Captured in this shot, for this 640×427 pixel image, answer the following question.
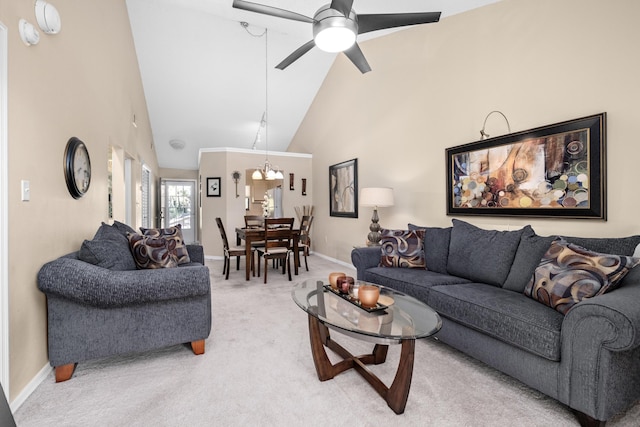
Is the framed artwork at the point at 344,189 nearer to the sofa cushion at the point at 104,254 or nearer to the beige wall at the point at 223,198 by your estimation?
the beige wall at the point at 223,198

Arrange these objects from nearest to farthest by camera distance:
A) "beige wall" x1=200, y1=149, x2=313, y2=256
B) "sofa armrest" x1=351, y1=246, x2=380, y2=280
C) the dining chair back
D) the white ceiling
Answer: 1. "sofa armrest" x1=351, y1=246, x2=380, y2=280
2. the white ceiling
3. the dining chair back
4. "beige wall" x1=200, y1=149, x2=313, y2=256

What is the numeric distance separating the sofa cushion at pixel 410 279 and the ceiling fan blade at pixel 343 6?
2120 mm

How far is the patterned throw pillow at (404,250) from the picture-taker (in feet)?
9.91

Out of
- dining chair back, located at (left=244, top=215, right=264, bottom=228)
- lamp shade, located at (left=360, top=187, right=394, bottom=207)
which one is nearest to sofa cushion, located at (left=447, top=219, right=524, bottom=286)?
lamp shade, located at (left=360, top=187, right=394, bottom=207)

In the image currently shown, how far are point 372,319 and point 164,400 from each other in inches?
49.5

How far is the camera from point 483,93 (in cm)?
308

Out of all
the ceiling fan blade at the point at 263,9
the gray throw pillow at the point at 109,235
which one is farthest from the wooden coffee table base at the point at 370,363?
the ceiling fan blade at the point at 263,9

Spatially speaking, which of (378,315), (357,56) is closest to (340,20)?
(357,56)

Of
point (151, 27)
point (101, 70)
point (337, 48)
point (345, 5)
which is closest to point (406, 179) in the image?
point (337, 48)

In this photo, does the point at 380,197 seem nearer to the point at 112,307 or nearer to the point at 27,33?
the point at 112,307

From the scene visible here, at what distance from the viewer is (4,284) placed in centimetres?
153

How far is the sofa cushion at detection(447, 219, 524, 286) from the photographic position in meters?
2.38

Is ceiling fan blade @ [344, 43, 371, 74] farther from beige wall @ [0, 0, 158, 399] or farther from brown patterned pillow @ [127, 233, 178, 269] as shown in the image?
brown patterned pillow @ [127, 233, 178, 269]

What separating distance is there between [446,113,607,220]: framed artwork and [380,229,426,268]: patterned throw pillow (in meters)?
0.68
